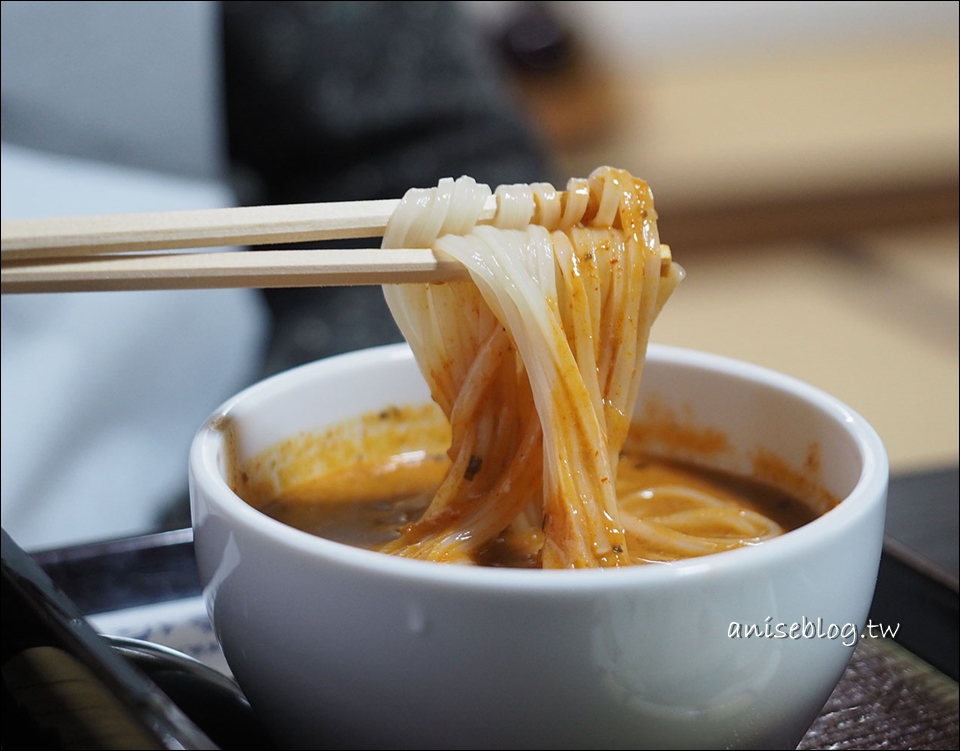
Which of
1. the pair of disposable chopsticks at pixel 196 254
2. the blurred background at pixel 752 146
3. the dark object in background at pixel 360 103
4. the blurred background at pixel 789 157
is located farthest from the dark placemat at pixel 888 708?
→ the blurred background at pixel 789 157

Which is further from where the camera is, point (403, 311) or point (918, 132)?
point (918, 132)

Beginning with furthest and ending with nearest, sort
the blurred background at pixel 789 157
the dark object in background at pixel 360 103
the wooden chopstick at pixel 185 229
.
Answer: the blurred background at pixel 789 157 → the dark object in background at pixel 360 103 → the wooden chopstick at pixel 185 229

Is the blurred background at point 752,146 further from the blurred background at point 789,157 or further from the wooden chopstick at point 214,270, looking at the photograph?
the wooden chopstick at point 214,270

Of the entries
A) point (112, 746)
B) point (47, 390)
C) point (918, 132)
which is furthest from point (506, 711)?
point (918, 132)

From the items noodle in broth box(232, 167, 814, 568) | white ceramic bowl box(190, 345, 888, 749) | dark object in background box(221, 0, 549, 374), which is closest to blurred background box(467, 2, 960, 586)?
dark object in background box(221, 0, 549, 374)

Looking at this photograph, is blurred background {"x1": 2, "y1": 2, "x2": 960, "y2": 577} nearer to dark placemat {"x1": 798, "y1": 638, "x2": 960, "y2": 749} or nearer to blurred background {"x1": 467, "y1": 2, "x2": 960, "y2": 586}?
blurred background {"x1": 467, "y1": 2, "x2": 960, "y2": 586}

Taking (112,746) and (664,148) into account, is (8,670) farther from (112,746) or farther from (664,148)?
(664,148)
